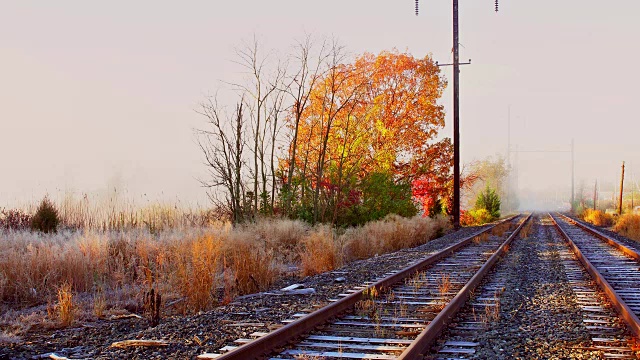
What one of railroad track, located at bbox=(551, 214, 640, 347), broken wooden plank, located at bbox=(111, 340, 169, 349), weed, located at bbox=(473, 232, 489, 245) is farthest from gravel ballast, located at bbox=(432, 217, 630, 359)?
weed, located at bbox=(473, 232, 489, 245)

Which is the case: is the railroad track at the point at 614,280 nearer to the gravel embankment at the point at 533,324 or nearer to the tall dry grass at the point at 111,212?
the gravel embankment at the point at 533,324

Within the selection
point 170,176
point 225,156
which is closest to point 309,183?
point 225,156

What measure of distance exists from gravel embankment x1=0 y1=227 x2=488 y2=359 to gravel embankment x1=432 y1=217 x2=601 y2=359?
84.6 inches

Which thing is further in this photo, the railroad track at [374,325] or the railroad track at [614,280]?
the railroad track at [614,280]

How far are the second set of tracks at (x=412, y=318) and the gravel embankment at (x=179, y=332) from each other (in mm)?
386

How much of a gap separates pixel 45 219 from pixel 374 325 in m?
13.8

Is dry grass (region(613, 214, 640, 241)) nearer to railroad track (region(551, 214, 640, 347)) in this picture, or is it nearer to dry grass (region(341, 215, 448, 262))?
railroad track (region(551, 214, 640, 347))

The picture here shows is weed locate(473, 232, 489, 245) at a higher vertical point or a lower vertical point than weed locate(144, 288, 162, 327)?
lower

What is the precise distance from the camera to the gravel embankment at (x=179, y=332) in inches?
236

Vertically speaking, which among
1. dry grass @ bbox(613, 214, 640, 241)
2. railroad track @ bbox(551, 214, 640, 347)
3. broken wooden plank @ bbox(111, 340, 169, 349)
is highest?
broken wooden plank @ bbox(111, 340, 169, 349)

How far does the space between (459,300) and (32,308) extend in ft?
20.2

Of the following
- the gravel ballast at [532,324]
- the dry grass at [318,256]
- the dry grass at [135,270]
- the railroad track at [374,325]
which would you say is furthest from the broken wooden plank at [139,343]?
the dry grass at [318,256]

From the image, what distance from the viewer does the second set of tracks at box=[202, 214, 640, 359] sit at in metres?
5.82

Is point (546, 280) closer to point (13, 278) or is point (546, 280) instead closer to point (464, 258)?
point (464, 258)
